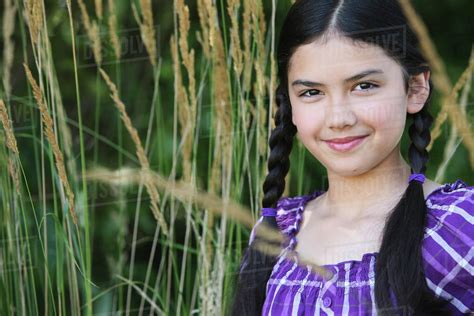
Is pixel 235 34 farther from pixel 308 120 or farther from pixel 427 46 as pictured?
pixel 427 46

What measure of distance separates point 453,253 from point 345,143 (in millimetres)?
218

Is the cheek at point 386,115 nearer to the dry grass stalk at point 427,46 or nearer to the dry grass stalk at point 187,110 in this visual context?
the dry grass stalk at point 427,46

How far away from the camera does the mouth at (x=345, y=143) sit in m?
1.35

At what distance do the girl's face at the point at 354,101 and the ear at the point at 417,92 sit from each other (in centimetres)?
3

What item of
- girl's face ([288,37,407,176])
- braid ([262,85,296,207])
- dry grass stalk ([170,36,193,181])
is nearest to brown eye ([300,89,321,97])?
girl's face ([288,37,407,176])

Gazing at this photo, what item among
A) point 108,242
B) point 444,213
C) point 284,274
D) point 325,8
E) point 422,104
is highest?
point 325,8

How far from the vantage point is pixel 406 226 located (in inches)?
51.6

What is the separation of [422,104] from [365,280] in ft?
0.91

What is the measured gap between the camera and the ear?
140 centimetres

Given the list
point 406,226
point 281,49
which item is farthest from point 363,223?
point 281,49

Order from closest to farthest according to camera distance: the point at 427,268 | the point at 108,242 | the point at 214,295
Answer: the point at 427,268, the point at 214,295, the point at 108,242

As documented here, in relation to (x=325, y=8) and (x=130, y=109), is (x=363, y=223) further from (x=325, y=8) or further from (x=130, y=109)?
(x=130, y=109)

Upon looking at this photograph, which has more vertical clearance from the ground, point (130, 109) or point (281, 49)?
point (281, 49)

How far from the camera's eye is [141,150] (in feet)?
5.40
